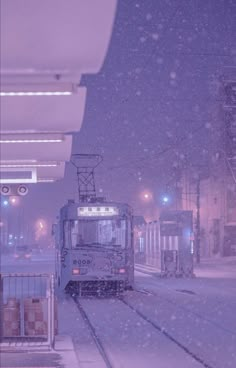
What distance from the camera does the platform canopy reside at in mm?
5160

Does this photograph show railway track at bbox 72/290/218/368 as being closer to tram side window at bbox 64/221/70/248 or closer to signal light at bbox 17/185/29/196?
signal light at bbox 17/185/29/196

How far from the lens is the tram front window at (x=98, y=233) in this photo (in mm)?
25859

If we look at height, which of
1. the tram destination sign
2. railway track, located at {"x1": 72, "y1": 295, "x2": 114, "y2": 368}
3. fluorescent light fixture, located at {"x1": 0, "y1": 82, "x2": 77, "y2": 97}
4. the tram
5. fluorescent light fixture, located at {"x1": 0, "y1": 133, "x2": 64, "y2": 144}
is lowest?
railway track, located at {"x1": 72, "y1": 295, "x2": 114, "y2": 368}

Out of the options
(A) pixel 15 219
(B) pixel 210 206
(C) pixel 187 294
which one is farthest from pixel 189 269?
(A) pixel 15 219

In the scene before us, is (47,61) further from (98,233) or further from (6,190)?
(98,233)

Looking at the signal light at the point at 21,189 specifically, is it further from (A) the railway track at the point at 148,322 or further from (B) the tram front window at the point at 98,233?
(B) the tram front window at the point at 98,233

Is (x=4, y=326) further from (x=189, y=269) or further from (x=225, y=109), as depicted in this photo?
(x=225, y=109)

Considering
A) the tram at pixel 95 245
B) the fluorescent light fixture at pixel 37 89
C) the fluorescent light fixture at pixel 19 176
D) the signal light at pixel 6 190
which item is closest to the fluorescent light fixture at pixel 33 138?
the fluorescent light fixture at pixel 37 89

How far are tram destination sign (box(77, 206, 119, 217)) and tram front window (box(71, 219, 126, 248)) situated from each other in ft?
0.76

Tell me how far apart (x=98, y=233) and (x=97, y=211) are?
2.55 ft

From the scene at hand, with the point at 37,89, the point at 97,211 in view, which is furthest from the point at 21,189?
the point at 97,211

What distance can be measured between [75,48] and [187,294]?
69.9 feet

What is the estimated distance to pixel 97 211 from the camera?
2605 centimetres

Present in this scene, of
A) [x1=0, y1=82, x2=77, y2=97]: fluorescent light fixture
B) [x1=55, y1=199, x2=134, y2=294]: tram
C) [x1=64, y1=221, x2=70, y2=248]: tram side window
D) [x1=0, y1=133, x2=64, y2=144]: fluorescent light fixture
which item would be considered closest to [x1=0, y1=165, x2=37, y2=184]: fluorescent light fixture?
[x1=0, y1=133, x2=64, y2=144]: fluorescent light fixture
